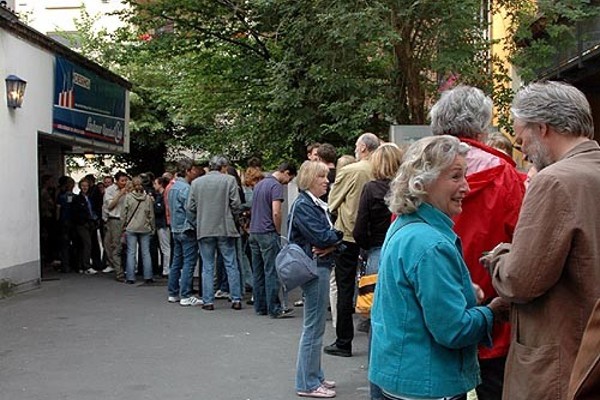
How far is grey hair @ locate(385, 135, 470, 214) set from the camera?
314 centimetres

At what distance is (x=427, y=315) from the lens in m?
2.97

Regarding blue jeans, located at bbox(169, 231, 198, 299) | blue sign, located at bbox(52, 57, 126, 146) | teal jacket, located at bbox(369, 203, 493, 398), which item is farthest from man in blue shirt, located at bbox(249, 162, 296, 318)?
teal jacket, located at bbox(369, 203, 493, 398)

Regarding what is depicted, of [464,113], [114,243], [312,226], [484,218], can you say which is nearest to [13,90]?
[114,243]

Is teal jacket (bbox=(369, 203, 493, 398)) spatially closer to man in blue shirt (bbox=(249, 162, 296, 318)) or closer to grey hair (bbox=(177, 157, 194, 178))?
man in blue shirt (bbox=(249, 162, 296, 318))

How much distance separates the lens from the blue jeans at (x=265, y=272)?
973cm

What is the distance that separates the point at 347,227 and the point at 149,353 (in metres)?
2.37

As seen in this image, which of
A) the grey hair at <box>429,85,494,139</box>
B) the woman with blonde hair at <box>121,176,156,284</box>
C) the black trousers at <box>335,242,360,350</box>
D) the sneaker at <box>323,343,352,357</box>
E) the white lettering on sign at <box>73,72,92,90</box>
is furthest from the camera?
the white lettering on sign at <box>73,72,92,90</box>

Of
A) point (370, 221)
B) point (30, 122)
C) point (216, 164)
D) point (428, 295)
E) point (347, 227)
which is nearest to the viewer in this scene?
point (428, 295)

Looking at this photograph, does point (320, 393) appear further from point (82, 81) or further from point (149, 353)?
point (82, 81)

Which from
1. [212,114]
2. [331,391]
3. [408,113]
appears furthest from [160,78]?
[331,391]

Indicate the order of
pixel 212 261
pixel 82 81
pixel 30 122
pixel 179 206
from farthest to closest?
pixel 82 81 < pixel 30 122 < pixel 179 206 < pixel 212 261

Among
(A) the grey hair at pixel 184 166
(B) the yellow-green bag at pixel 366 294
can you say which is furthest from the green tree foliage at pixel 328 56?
(B) the yellow-green bag at pixel 366 294

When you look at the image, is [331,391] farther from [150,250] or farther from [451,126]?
[150,250]

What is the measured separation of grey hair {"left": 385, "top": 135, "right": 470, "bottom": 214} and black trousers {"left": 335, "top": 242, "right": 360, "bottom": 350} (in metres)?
4.13
